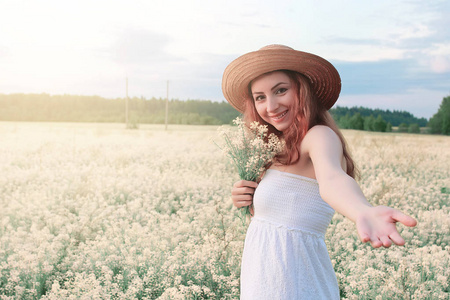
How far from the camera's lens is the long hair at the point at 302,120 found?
8.09 ft

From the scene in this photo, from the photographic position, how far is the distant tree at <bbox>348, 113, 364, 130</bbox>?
45.1 metres

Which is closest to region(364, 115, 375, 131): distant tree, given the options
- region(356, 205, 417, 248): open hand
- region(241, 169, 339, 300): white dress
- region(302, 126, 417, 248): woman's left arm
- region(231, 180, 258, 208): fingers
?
region(231, 180, 258, 208): fingers

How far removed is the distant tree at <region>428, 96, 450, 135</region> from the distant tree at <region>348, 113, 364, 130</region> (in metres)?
8.00

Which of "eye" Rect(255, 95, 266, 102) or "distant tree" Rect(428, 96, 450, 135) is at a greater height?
"distant tree" Rect(428, 96, 450, 135)

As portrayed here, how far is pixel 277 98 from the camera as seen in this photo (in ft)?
8.52

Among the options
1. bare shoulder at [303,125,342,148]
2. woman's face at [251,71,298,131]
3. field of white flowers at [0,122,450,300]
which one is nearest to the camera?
bare shoulder at [303,125,342,148]

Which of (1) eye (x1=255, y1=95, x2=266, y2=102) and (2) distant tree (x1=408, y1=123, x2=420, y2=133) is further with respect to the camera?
(2) distant tree (x1=408, y1=123, x2=420, y2=133)

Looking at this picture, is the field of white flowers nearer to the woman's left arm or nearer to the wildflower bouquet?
the wildflower bouquet

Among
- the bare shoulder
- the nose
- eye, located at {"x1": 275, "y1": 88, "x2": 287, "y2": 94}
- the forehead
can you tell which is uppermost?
the forehead

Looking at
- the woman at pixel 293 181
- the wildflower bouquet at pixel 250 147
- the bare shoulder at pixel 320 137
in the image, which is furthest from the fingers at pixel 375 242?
the wildflower bouquet at pixel 250 147

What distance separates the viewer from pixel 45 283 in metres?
4.61

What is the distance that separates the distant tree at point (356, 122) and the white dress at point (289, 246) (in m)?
44.1

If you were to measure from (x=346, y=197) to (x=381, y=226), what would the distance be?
12.2 inches

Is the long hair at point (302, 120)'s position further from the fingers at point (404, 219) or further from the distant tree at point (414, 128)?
the distant tree at point (414, 128)
